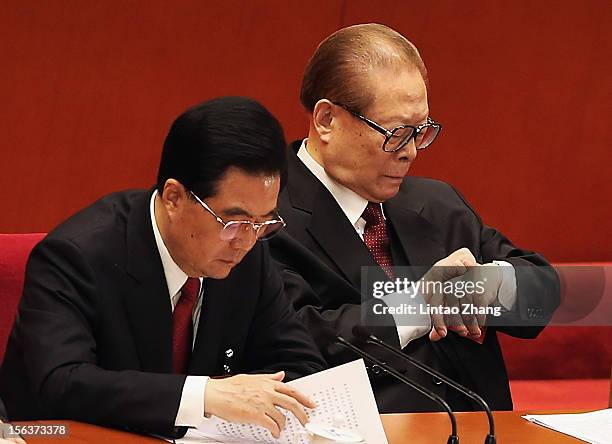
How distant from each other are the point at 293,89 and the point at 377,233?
3.04 feet

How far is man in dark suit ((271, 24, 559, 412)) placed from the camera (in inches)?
107

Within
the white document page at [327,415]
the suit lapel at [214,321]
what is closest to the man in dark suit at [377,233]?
the suit lapel at [214,321]

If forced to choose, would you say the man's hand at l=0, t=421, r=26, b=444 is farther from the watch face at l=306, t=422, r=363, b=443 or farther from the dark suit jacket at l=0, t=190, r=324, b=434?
the watch face at l=306, t=422, r=363, b=443

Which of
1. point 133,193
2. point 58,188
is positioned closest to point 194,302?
point 133,193

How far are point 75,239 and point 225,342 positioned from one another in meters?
0.38

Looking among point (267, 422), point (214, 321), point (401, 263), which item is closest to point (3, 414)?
point (214, 321)

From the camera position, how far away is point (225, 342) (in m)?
2.34

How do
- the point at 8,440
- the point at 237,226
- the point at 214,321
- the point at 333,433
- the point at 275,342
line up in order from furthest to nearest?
the point at 275,342 → the point at 214,321 → the point at 237,226 → the point at 333,433 → the point at 8,440

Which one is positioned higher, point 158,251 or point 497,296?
point 158,251

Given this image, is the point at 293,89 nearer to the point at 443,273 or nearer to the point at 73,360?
the point at 443,273

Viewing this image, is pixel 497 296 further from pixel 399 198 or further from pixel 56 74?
pixel 56 74

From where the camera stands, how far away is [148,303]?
220cm

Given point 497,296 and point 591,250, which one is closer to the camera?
point 497,296

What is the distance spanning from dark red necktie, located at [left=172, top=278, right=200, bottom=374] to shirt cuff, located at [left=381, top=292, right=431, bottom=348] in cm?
58
